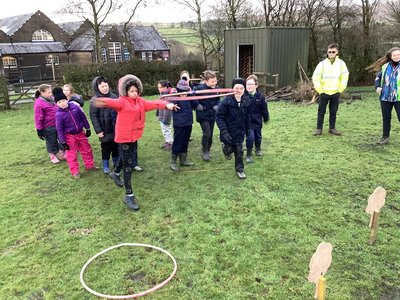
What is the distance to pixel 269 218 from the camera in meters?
4.49

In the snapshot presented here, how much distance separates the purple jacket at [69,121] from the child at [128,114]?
159cm

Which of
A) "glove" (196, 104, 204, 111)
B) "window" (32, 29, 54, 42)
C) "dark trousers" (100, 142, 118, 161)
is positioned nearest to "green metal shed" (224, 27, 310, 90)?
"glove" (196, 104, 204, 111)

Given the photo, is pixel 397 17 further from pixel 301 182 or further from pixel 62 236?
pixel 62 236

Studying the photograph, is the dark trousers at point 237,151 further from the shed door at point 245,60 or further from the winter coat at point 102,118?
the shed door at point 245,60

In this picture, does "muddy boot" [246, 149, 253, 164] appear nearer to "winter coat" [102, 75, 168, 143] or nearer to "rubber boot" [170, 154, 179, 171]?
"rubber boot" [170, 154, 179, 171]

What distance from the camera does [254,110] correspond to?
664 centimetres

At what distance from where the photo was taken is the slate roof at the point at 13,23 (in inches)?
1688

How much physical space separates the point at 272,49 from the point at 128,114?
12.0 metres

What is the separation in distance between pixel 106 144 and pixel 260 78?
35.8ft

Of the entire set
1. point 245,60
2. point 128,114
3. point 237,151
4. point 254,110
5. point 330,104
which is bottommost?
point 237,151

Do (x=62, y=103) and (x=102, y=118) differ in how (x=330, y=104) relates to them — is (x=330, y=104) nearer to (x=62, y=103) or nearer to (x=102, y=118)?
(x=102, y=118)

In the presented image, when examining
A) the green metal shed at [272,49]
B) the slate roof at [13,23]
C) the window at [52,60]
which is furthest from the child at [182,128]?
the slate roof at [13,23]

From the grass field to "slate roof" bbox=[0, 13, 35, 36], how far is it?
42077mm

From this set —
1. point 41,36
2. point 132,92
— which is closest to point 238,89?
point 132,92
